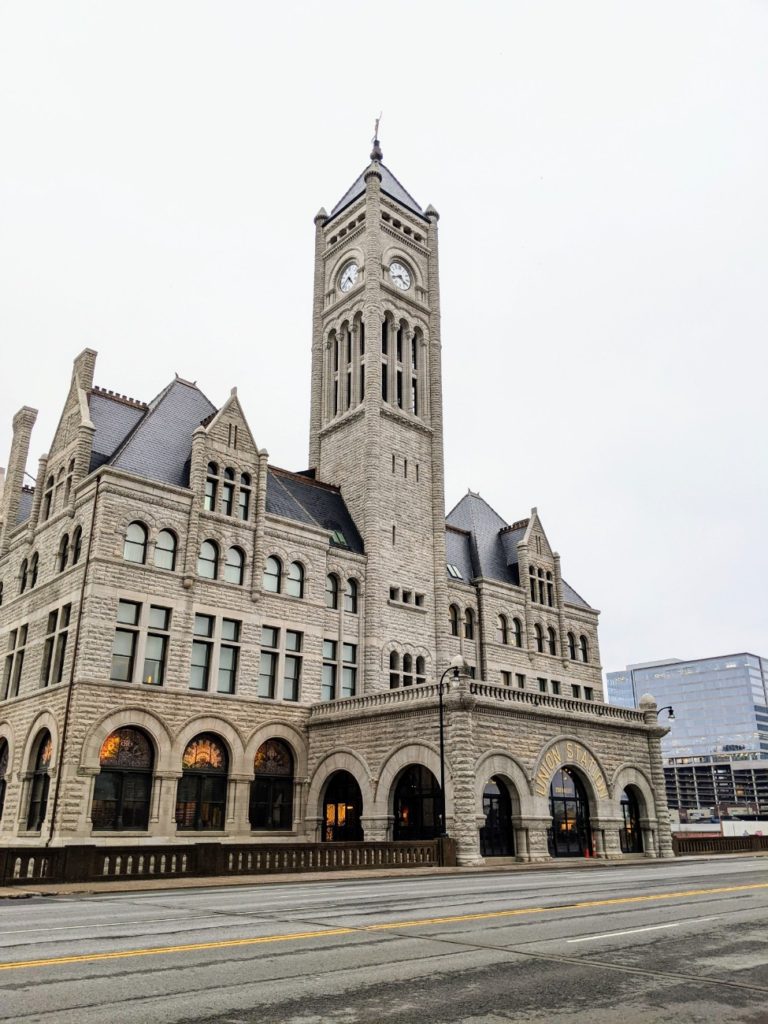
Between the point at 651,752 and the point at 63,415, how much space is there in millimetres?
32854

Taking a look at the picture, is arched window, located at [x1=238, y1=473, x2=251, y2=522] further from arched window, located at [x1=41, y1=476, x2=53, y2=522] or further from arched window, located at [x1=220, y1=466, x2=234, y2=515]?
arched window, located at [x1=41, y1=476, x2=53, y2=522]

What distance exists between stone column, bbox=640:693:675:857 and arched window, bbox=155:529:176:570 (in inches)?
893

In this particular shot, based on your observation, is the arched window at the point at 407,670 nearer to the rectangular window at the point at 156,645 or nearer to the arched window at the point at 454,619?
the arched window at the point at 454,619

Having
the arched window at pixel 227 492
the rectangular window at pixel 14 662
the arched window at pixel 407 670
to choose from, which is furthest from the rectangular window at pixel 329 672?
the rectangular window at pixel 14 662

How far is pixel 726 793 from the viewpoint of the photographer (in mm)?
166750

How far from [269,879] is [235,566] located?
17.9 meters

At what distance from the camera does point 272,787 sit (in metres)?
38.0

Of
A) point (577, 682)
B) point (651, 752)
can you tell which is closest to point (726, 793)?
point (577, 682)

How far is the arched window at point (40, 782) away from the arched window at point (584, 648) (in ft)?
114

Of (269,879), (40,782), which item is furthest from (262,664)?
(269,879)

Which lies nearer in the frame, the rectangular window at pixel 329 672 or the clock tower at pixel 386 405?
the rectangular window at pixel 329 672

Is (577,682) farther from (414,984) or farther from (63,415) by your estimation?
(414,984)

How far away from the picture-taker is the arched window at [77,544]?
36.0 m

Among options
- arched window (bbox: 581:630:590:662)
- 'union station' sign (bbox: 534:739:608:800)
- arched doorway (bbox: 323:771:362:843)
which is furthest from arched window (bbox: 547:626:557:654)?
arched doorway (bbox: 323:771:362:843)
